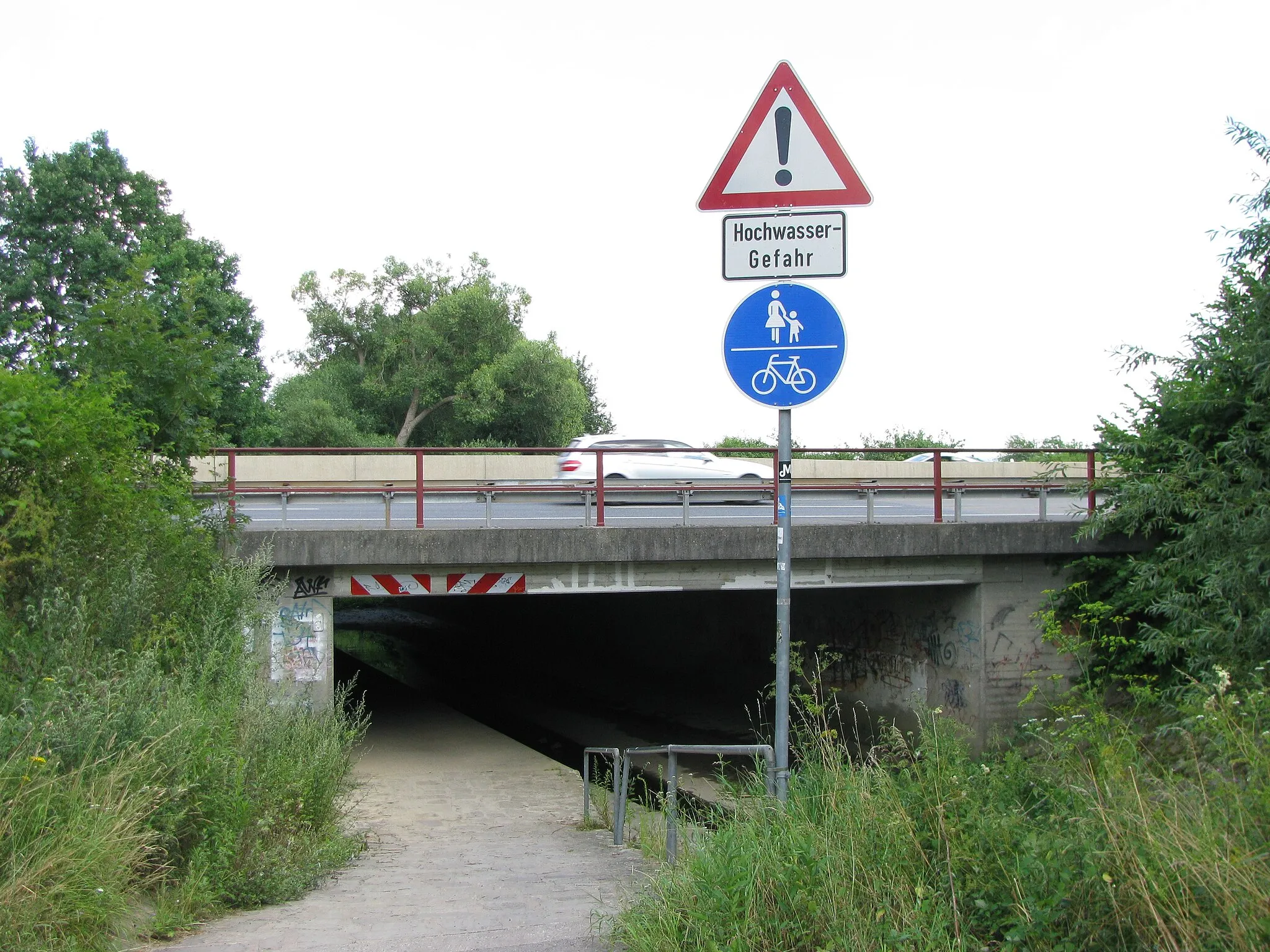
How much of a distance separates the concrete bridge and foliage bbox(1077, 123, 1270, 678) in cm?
114

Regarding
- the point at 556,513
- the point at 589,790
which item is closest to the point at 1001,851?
the point at 589,790

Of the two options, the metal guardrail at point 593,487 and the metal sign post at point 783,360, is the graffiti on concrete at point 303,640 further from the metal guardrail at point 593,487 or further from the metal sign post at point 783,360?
the metal sign post at point 783,360

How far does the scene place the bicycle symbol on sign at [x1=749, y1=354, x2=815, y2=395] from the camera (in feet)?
15.4

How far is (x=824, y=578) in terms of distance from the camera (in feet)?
49.9

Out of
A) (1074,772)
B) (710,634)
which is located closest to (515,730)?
(710,634)

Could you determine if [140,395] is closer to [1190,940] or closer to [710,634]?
[1190,940]

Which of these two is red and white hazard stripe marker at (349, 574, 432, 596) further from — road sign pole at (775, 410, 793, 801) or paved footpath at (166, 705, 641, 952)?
road sign pole at (775, 410, 793, 801)

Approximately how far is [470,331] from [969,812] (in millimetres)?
45394

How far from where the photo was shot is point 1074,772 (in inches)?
168

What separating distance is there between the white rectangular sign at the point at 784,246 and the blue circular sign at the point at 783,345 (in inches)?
3.7

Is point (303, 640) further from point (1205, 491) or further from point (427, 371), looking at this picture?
point (427, 371)

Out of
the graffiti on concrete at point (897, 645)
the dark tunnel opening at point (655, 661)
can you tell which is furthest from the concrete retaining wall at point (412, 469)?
the graffiti on concrete at point (897, 645)

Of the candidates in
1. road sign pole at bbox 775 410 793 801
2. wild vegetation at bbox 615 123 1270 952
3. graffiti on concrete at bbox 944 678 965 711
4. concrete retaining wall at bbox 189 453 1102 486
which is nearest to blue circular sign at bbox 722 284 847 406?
road sign pole at bbox 775 410 793 801

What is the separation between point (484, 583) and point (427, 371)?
3501cm
